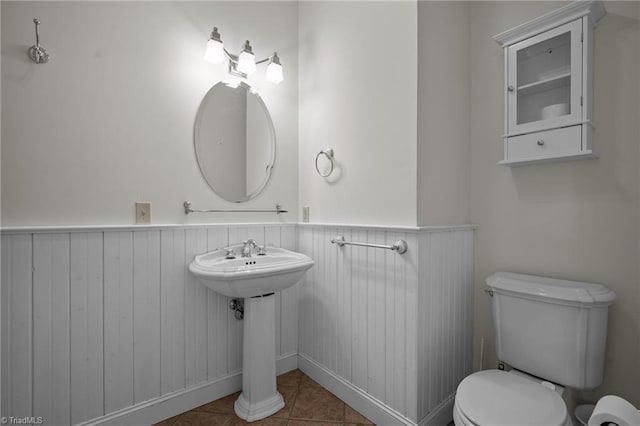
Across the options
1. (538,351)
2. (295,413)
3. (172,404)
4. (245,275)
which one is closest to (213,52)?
(245,275)

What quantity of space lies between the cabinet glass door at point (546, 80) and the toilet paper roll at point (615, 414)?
1103mm

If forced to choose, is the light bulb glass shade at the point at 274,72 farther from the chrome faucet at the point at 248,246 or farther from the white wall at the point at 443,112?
the chrome faucet at the point at 248,246

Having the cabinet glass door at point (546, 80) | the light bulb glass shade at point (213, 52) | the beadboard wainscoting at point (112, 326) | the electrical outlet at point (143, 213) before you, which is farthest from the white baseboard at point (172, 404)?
the cabinet glass door at point (546, 80)

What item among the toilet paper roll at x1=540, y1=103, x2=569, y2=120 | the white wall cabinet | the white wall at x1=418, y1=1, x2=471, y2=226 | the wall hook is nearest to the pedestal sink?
the white wall at x1=418, y1=1, x2=471, y2=226

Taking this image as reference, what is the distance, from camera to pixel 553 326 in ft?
4.21

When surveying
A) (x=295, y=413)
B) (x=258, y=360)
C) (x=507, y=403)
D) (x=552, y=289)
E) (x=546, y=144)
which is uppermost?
(x=546, y=144)

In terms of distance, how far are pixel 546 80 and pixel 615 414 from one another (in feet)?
4.36

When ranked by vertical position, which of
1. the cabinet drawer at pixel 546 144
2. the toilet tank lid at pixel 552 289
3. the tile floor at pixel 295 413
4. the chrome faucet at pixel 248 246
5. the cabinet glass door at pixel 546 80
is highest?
the cabinet glass door at pixel 546 80

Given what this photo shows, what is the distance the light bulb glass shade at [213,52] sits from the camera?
5.40ft

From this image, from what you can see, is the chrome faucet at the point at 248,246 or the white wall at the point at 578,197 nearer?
the white wall at the point at 578,197

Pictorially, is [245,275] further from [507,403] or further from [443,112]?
[443,112]

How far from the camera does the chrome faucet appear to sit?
69.0 inches

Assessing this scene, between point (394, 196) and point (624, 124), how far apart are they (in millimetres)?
1012

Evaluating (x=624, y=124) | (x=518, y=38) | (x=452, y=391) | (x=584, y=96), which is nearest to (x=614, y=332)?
(x=452, y=391)
